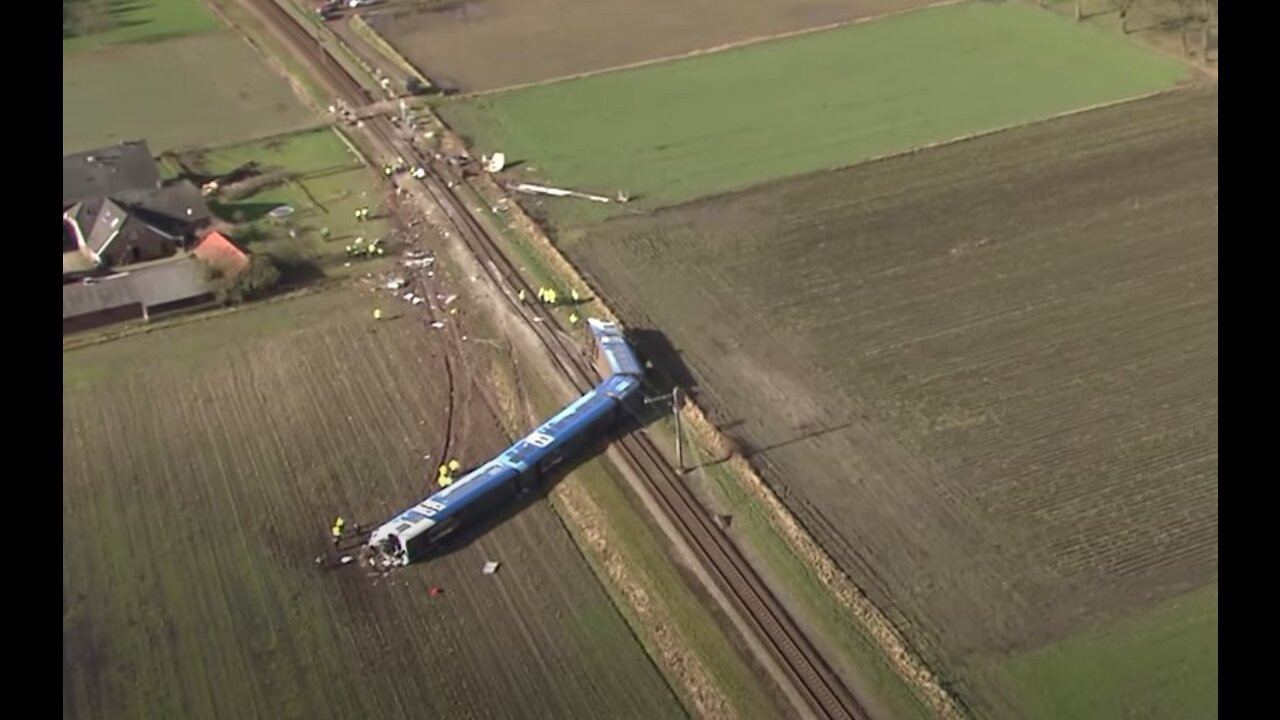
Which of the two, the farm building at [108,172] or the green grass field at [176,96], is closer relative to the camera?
the farm building at [108,172]

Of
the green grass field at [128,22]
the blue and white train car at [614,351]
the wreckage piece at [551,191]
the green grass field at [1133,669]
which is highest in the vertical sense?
the green grass field at [128,22]

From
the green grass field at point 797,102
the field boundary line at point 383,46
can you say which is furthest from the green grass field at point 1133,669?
the field boundary line at point 383,46

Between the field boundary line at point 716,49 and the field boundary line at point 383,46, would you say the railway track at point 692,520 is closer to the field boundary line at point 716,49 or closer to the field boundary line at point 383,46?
the field boundary line at point 716,49

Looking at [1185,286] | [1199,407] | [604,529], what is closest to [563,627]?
[604,529]

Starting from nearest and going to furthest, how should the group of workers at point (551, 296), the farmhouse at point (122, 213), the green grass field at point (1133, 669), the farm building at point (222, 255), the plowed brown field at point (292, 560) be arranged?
1. the green grass field at point (1133, 669)
2. the plowed brown field at point (292, 560)
3. the group of workers at point (551, 296)
4. the farm building at point (222, 255)
5. the farmhouse at point (122, 213)

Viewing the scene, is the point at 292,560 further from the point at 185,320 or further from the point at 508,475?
the point at 185,320

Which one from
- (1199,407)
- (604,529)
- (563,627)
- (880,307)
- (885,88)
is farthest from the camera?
(885,88)

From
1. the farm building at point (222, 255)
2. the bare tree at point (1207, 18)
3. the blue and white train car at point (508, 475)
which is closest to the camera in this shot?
the blue and white train car at point (508, 475)

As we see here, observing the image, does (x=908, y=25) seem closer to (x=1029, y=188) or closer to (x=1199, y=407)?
(x=1029, y=188)

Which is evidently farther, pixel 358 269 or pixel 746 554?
pixel 358 269
